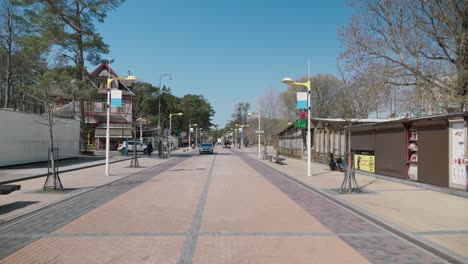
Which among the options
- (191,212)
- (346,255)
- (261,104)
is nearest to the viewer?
(346,255)

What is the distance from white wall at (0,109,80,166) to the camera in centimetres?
2519

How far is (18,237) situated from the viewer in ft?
25.8

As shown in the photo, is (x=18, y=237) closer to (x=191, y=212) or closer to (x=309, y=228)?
(x=191, y=212)

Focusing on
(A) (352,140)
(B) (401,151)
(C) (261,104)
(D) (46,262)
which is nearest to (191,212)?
(D) (46,262)

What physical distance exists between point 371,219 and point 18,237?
7.38 meters

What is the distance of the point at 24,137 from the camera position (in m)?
27.5

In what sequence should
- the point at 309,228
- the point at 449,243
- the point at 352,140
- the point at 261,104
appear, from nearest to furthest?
the point at 449,243 < the point at 309,228 < the point at 352,140 < the point at 261,104

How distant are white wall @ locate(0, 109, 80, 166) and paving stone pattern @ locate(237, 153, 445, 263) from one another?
19474 millimetres

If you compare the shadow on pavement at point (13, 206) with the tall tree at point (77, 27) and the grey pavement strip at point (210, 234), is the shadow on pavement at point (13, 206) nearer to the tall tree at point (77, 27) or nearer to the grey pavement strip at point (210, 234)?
the grey pavement strip at point (210, 234)

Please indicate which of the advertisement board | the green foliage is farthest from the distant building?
the advertisement board

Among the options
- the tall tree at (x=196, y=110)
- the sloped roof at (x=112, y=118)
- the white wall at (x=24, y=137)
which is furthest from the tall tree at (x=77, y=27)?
the tall tree at (x=196, y=110)

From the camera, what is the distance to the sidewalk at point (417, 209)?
7707 millimetres

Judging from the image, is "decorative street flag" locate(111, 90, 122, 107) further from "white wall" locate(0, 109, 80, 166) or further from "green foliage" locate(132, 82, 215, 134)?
"green foliage" locate(132, 82, 215, 134)

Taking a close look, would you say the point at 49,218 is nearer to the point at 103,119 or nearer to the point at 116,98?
the point at 116,98
